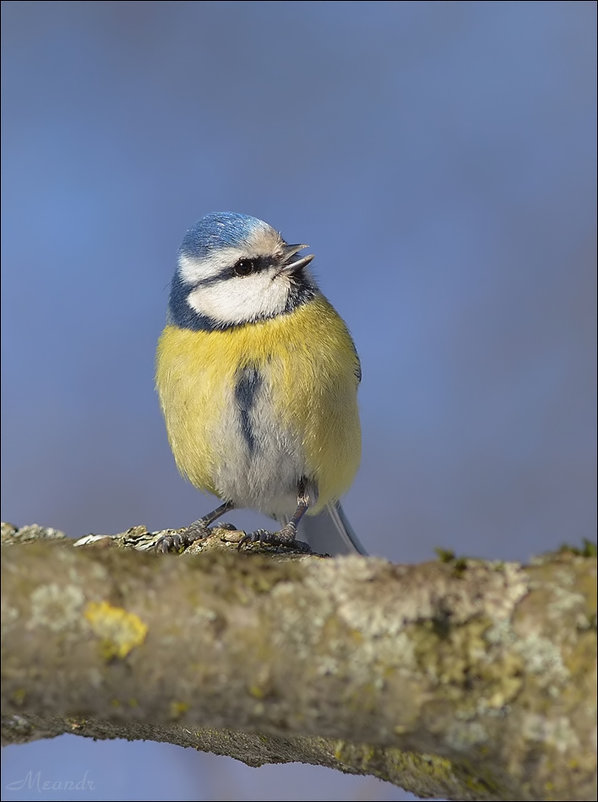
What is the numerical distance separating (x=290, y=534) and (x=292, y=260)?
0.80 metres

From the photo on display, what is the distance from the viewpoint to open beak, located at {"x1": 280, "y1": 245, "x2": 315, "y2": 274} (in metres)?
2.53

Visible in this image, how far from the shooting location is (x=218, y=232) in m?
2.59

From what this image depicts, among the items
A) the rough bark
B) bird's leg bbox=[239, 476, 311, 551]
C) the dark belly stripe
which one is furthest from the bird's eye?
the rough bark

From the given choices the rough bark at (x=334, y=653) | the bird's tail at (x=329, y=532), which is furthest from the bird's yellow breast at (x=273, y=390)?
the rough bark at (x=334, y=653)


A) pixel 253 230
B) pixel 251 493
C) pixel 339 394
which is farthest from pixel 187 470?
pixel 253 230

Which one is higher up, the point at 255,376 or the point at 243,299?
the point at 243,299

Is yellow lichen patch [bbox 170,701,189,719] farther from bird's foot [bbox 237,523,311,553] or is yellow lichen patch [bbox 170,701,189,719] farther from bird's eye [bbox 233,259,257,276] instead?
bird's eye [bbox 233,259,257,276]

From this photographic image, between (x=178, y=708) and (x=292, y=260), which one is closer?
(x=178, y=708)

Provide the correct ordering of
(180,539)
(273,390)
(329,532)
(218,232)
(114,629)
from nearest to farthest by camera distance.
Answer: (114,629)
(180,539)
(273,390)
(218,232)
(329,532)

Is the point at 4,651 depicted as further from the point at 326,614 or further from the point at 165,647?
the point at 326,614

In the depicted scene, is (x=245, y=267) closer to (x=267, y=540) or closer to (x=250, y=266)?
(x=250, y=266)

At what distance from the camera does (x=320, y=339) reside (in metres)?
2.48

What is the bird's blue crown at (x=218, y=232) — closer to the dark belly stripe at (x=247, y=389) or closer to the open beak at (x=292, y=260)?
the open beak at (x=292, y=260)

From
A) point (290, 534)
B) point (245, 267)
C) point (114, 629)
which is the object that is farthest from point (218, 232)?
point (114, 629)
